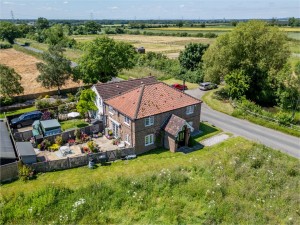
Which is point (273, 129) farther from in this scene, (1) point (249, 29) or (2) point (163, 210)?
(2) point (163, 210)

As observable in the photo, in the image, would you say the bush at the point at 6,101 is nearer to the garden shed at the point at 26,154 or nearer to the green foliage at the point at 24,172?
the garden shed at the point at 26,154

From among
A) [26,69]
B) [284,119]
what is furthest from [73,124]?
[26,69]

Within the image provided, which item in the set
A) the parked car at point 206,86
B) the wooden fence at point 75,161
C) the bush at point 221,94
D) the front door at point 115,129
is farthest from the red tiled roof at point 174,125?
the parked car at point 206,86

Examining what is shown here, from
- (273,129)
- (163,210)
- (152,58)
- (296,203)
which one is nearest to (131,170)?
(163,210)

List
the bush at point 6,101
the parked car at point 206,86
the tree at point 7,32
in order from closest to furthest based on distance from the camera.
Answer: the bush at point 6,101 → the parked car at point 206,86 → the tree at point 7,32

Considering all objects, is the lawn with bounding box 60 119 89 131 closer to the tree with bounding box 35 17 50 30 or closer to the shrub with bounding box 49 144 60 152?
the shrub with bounding box 49 144 60 152

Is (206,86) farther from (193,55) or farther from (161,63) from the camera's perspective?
(161,63)

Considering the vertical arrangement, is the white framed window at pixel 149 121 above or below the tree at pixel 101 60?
below
